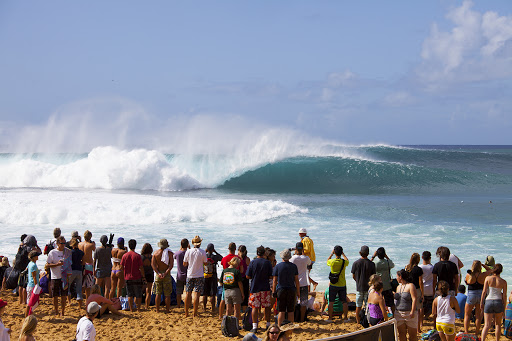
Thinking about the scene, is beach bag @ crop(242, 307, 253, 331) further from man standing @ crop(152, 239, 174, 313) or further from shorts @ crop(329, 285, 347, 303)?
man standing @ crop(152, 239, 174, 313)

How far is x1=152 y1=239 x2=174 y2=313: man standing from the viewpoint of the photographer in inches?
299

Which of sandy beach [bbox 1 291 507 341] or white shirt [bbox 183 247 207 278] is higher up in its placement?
white shirt [bbox 183 247 207 278]

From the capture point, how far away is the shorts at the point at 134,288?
24.9 ft

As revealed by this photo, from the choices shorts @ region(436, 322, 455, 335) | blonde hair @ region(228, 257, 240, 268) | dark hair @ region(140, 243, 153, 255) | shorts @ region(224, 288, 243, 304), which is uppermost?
dark hair @ region(140, 243, 153, 255)

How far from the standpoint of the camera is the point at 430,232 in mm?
14773

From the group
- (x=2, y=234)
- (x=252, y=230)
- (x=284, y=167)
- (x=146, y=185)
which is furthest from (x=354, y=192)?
(x=2, y=234)

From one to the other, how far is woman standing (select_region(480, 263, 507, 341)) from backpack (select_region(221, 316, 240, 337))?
3.16 metres

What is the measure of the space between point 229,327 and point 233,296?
0.46 metres

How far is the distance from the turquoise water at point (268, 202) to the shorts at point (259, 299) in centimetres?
304

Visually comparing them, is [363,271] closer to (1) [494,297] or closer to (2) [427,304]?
(2) [427,304]

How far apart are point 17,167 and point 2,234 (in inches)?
864

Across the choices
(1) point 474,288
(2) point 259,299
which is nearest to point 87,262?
(2) point 259,299

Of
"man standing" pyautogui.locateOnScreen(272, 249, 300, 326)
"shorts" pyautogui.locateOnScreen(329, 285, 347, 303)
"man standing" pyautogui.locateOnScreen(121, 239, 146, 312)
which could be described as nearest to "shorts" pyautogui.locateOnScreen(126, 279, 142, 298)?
"man standing" pyautogui.locateOnScreen(121, 239, 146, 312)

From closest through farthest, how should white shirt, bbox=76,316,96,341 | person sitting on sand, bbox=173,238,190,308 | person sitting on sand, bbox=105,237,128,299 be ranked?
white shirt, bbox=76,316,96,341 → person sitting on sand, bbox=173,238,190,308 → person sitting on sand, bbox=105,237,128,299
